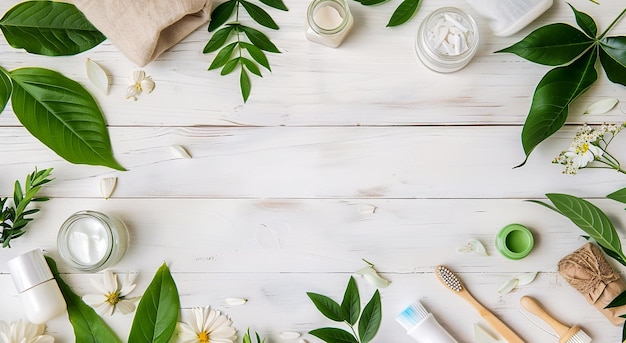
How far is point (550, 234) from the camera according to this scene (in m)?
0.92

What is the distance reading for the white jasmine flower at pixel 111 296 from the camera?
3.00 ft

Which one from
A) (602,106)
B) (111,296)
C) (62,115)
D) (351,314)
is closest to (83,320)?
(111,296)

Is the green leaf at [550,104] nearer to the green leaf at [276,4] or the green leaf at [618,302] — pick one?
the green leaf at [618,302]

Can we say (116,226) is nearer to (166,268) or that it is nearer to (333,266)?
(166,268)

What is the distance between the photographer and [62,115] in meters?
0.91

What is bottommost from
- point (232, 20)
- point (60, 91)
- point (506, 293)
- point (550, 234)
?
point (506, 293)

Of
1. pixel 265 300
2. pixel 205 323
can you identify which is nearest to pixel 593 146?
pixel 265 300

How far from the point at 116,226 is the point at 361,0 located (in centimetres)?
54

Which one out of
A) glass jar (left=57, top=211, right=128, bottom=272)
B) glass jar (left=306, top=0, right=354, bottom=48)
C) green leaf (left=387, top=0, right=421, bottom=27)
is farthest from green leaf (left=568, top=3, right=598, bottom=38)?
glass jar (left=57, top=211, right=128, bottom=272)

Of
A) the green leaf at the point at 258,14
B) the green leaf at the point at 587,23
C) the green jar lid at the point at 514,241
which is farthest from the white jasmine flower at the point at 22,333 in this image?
the green leaf at the point at 587,23

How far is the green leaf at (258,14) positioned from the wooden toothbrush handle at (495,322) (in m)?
0.54

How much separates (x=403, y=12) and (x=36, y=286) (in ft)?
2.39

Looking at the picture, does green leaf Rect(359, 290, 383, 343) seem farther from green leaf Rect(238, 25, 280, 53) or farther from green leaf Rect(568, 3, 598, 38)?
green leaf Rect(568, 3, 598, 38)

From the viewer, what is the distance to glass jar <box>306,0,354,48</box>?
859mm
